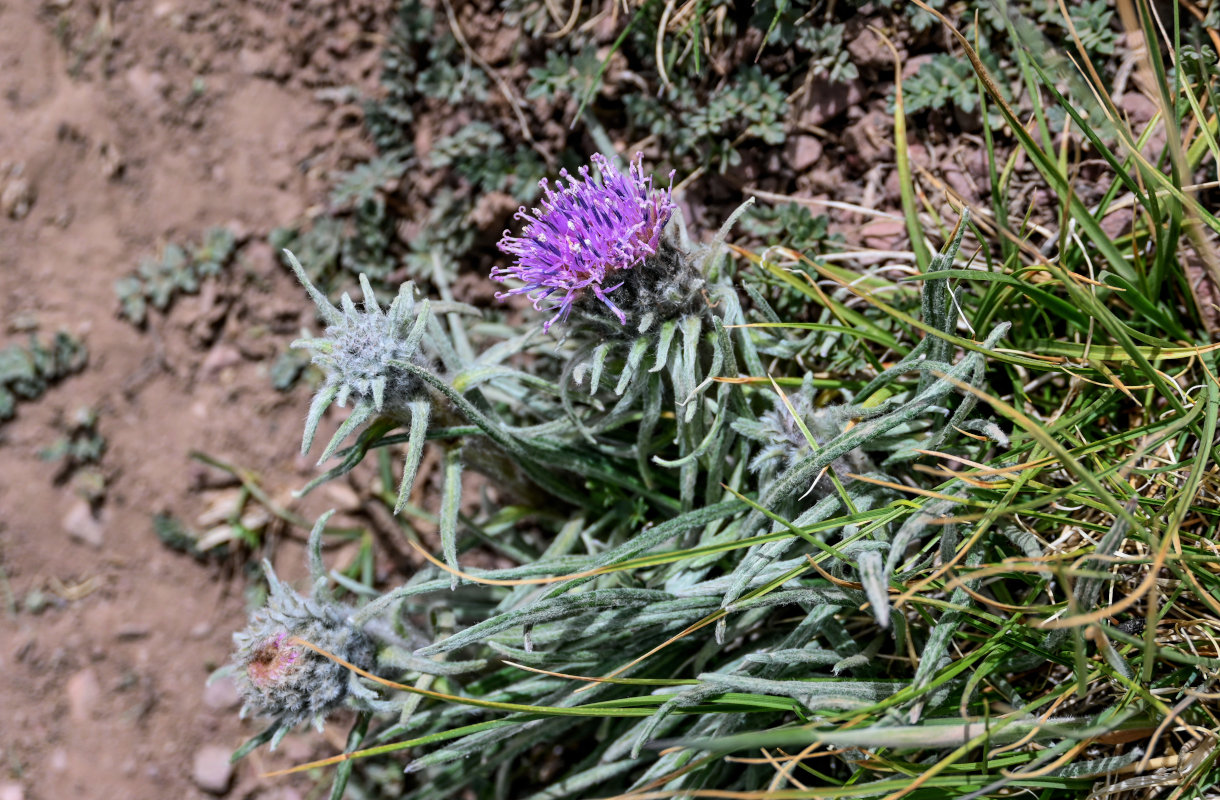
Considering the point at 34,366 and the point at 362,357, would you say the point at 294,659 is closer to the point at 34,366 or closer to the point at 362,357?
the point at 362,357

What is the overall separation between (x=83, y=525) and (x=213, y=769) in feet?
3.45

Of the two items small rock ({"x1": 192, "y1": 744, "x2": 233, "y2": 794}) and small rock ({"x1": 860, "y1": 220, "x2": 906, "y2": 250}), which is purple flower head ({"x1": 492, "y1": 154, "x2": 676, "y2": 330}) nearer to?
small rock ({"x1": 860, "y1": 220, "x2": 906, "y2": 250})

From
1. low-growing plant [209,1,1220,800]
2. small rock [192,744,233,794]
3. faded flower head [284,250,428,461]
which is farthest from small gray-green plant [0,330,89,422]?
faded flower head [284,250,428,461]

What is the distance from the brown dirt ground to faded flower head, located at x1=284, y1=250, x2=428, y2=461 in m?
1.47

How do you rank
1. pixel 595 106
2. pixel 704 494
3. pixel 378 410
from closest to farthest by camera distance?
pixel 378 410 < pixel 704 494 < pixel 595 106

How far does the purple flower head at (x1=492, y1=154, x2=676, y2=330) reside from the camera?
6.03 feet

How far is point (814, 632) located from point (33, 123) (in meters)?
3.49

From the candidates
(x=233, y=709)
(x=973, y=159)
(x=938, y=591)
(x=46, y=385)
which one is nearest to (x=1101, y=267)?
(x=973, y=159)

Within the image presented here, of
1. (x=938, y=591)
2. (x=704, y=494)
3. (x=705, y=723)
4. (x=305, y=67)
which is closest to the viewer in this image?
(x=938, y=591)

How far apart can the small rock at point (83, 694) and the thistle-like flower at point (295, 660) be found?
1621 millimetres

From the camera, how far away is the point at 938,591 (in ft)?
6.47

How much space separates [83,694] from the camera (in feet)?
10.4

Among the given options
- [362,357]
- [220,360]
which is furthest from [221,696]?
[362,357]

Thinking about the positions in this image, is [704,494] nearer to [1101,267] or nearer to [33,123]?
[1101,267]
